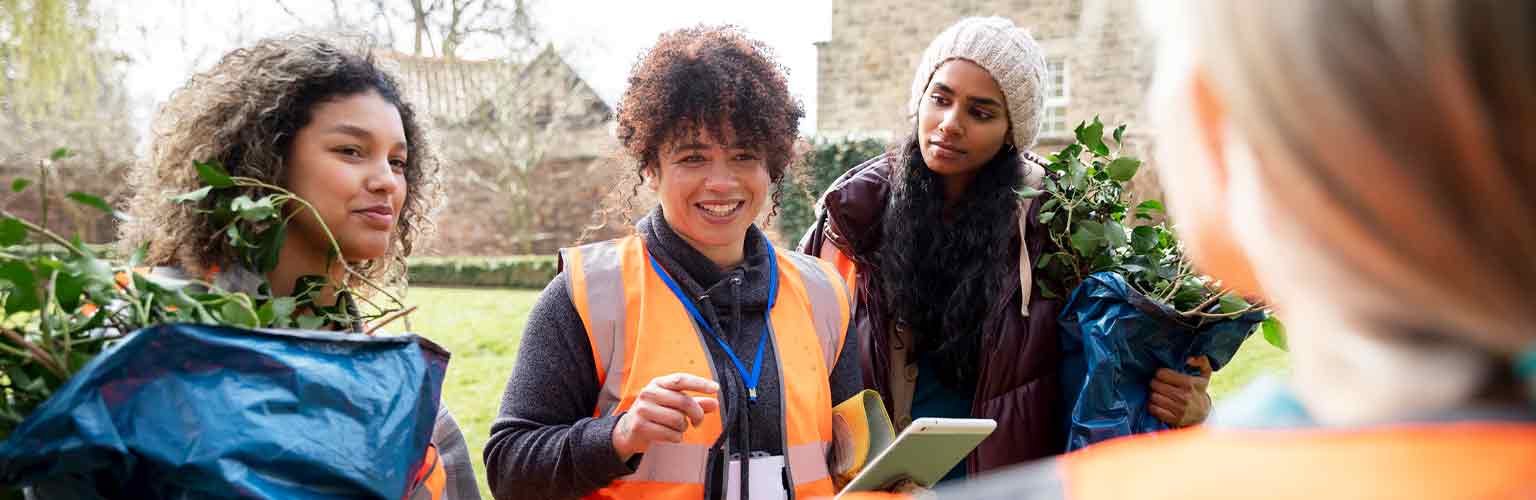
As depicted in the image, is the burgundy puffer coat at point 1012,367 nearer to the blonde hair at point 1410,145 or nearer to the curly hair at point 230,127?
the curly hair at point 230,127

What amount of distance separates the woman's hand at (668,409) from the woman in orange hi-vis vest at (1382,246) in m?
1.32

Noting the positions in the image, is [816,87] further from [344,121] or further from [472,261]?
[344,121]

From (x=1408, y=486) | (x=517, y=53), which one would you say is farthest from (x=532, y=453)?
(x=517, y=53)

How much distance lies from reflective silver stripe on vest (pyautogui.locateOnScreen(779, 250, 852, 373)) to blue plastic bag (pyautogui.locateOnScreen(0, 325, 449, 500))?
116 cm

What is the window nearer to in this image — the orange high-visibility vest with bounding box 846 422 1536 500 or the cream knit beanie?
the cream knit beanie

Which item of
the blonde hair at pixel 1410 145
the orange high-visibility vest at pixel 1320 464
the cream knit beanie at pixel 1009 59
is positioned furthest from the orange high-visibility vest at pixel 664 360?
the blonde hair at pixel 1410 145

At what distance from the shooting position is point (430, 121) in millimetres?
2736

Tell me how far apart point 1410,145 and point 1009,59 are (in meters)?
2.56

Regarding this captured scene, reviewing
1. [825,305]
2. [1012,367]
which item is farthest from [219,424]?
[1012,367]

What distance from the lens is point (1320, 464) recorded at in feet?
2.27

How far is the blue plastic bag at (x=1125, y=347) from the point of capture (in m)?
2.76

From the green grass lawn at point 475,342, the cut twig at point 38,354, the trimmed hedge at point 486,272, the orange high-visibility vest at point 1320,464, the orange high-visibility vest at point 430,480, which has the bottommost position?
the trimmed hedge at point 486,272

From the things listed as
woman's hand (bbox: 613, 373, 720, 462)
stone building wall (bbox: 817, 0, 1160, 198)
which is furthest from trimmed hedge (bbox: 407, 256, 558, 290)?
woman's hand (bbox: 613, 373, 720, 462)

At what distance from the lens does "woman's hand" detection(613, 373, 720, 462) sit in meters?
2.04
